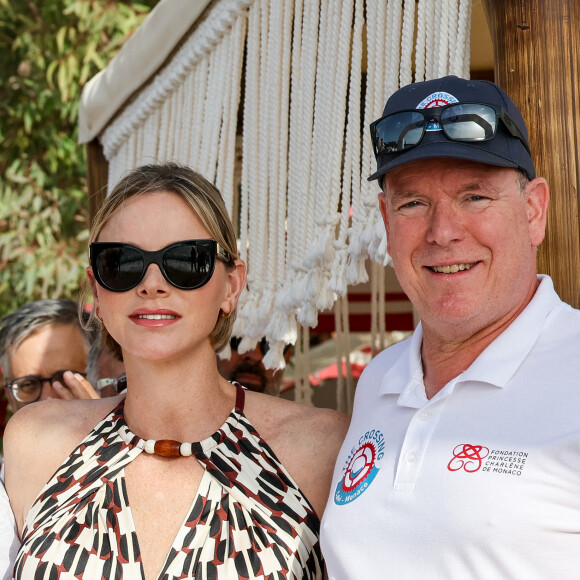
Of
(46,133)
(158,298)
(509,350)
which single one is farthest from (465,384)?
(46,133)

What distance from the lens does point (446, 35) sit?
188 centimetres

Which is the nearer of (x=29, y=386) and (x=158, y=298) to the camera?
(x=158, y=298)

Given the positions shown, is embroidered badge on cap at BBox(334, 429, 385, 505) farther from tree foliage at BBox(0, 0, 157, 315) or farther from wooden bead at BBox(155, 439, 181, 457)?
tree foliage at BBox(0, 0, 157, 315)

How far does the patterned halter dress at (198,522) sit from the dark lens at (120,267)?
36cm

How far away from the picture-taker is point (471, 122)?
5.30ft

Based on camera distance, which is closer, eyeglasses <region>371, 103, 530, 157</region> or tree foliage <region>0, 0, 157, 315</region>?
eyeglasses <region>371, 103, 530, 157</region>

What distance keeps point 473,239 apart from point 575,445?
1.45 ft

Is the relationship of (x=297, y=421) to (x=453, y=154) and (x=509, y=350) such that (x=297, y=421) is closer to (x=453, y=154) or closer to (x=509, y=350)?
(x=509, y=350)

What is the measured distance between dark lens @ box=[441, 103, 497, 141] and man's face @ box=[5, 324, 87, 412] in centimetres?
196

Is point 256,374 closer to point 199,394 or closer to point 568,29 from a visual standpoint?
point 199,394

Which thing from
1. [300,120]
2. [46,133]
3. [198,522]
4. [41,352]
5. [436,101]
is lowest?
[198,522]

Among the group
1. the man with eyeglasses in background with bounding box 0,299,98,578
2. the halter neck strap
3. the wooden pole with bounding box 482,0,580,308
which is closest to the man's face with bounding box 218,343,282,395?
the man with eyeglasses in background with bounding box 0,299,98,578

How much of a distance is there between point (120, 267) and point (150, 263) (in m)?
0.07

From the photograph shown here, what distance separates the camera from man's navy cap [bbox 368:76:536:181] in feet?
5.25
